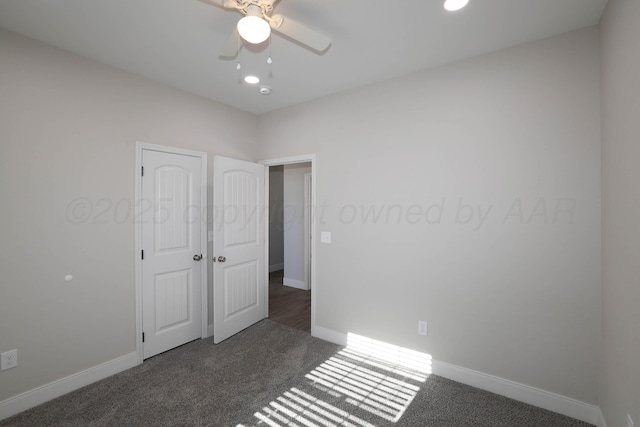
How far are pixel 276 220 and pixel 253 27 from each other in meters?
5.39

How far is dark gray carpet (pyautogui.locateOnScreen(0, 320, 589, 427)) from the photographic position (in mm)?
1946

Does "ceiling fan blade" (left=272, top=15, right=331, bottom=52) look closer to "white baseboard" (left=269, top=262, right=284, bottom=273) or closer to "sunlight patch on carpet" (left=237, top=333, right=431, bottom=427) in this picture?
"sunlight patch on carpet" (left=237, top=333, right=431, bottom=427)

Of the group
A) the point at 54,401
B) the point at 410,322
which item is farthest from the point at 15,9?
the point at 410,322

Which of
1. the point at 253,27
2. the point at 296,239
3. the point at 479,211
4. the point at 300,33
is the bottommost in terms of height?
the point at 296,239

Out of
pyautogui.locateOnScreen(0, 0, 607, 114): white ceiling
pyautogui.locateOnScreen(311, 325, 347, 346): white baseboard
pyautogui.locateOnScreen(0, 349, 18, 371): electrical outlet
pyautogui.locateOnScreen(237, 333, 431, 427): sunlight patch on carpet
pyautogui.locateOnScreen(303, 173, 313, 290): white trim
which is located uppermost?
pyautogui.locateOnScreen(0, 0, 607, 114): white ceiling

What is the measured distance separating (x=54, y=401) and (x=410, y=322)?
117 inches

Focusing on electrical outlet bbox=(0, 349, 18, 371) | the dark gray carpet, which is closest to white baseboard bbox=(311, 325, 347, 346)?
the dark gray carpet

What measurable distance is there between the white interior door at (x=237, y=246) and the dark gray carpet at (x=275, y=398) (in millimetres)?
542

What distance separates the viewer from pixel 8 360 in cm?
199

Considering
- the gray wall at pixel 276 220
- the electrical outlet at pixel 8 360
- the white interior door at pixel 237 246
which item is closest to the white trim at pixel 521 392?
the white interior door at pixel 237 246

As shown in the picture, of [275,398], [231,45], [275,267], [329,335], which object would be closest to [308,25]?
[231,45]

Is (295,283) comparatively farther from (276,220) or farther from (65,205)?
(65,205)

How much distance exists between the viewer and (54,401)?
213cm

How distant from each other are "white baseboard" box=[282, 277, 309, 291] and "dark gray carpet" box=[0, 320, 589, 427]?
2.31m
